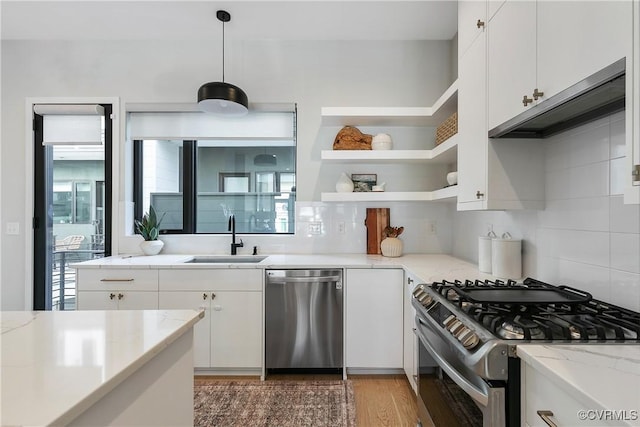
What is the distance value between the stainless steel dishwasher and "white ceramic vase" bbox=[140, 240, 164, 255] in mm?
1198

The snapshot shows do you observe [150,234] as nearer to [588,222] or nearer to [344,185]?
[344,185]

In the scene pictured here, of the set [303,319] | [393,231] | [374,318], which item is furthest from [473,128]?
[303,319]

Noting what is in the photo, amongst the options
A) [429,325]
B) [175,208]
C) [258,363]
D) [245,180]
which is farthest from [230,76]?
[429,325]

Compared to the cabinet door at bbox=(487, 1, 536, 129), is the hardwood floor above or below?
below

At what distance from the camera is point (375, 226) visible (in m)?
2.98

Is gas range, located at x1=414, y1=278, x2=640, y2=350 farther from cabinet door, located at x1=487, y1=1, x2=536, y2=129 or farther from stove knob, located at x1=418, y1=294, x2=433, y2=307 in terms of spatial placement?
cabinet door, located at x1=487, y1=1, x2=536, y2=129

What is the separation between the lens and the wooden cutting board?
2.97 metres

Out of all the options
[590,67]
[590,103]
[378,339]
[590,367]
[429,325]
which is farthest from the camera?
[378,339]

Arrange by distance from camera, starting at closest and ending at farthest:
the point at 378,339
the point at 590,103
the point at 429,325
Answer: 1. the point at 590,103
2. the point at 429,325
3. the point at 378,339

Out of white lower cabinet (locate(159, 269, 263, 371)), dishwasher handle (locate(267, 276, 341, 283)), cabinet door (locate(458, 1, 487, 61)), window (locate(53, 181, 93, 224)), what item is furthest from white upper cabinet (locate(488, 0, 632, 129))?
window (locate(53, 181, 93, 224))

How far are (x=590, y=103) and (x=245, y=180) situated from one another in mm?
2673

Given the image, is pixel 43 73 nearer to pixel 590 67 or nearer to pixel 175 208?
pixel 175 208

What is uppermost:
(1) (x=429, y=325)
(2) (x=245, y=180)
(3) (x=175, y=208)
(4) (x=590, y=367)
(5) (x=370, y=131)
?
(5) (x=370, y=131)

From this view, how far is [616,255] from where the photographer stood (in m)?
1.28
